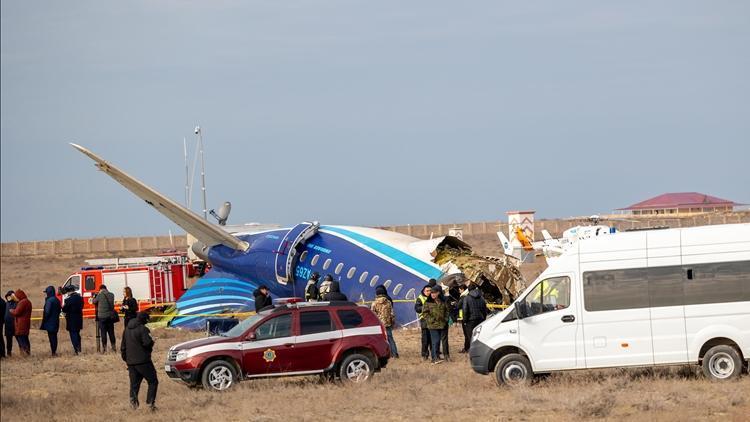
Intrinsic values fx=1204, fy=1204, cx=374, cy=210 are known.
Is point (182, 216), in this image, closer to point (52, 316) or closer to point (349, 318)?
point (52, 316)

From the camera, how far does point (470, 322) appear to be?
26.4 m

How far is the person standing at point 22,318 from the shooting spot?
29031 millimetres

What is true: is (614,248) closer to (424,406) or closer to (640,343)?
(640,343)

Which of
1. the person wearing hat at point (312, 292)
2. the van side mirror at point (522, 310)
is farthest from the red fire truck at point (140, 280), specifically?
the van side mirror at point (522, 310)

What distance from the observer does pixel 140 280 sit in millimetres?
41750

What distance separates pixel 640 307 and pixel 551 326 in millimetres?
1510

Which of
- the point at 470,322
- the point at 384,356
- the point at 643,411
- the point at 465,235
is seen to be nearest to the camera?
the point at 643,411

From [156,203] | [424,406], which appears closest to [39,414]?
[424,406]

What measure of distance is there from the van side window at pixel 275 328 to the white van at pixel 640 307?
390 centimetres

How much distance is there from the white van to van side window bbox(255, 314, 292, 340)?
390cm

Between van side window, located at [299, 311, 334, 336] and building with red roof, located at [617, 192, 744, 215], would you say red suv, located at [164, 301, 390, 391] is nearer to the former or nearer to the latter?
van side window, located at [299, 311, 334, 336]

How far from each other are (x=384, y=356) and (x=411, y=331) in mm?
10329

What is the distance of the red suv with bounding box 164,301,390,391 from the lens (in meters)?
21.5

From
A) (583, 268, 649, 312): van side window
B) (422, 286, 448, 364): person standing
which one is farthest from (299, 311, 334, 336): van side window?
(583, 268, 649, 312): van side window
